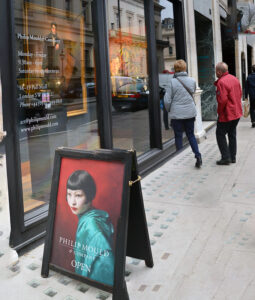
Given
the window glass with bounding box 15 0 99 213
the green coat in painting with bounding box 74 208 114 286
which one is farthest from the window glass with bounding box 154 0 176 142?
the green coat in painting with bounding box 74 208 114 286

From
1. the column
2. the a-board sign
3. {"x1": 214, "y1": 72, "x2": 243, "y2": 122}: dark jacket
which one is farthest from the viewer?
the column

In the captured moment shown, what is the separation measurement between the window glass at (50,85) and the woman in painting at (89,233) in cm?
127

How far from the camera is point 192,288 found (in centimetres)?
293

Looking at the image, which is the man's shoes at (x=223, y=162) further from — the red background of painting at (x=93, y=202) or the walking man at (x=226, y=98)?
the red background of painting at (x=93, y=202)

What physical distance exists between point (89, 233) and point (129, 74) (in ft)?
14.1

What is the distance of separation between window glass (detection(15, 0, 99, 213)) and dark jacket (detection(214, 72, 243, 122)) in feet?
7.57

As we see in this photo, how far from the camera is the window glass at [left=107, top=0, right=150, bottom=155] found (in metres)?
6.07

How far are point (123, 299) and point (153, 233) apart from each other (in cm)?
140

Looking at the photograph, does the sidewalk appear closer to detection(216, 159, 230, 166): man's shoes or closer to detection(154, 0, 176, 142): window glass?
detection(216, 159, 230, 166): man's shoes

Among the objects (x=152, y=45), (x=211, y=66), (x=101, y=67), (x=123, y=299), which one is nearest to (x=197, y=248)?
(x=123, y=299)

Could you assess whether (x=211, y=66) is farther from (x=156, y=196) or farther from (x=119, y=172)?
(x=119, y=172)

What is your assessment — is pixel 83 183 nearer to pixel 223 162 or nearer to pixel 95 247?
pixel 95 247

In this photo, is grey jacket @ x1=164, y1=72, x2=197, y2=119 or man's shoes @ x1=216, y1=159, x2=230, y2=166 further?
man's shoes @ x1=216, y1=159, x2=230, y2=166

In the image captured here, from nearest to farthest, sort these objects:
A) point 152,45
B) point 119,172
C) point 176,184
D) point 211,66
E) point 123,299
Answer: point 123,299, point 119,172, point 176,184, point 152,45, point 211,66
